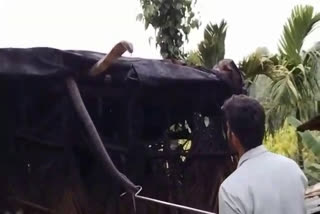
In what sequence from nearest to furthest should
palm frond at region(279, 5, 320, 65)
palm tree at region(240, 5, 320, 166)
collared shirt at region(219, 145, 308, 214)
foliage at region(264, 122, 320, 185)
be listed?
collared shirt at region(219, 145, 308, 214) → foliage at region(264, 122, 320, 185) → palm tree at region(240, 5, 320, 166) → palm frond at region(279, 5, 320, 65)

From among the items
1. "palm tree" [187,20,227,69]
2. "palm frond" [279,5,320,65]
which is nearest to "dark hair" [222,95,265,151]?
"palm tree" [187,20,227,69]

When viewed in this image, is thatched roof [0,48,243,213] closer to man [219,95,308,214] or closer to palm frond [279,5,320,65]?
man [219,95,308,214]

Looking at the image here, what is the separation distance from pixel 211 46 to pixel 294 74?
75.3 inches

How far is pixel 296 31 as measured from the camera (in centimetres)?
1298

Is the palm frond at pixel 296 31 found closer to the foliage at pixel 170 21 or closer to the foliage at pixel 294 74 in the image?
the foliage at pixel 294 74

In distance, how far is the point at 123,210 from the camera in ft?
15.9

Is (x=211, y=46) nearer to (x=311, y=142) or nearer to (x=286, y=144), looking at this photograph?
(x=286, y=144)

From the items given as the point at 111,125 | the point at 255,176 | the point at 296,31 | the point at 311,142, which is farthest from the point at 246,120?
the point at 296,31

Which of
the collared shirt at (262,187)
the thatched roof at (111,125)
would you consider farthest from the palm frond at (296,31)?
the collared shirt at (262,187)

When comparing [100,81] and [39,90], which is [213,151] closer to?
[100,81]

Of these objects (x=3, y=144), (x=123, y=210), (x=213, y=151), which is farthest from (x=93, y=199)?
(x=213, y=151)

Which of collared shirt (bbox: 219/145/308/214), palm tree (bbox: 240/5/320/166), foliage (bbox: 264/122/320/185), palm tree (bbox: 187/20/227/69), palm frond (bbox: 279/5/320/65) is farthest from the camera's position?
palm frond (bbox: 279/5/320/65)

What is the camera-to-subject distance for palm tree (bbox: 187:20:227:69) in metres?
11.7

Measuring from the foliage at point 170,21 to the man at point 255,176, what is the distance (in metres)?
8.66
